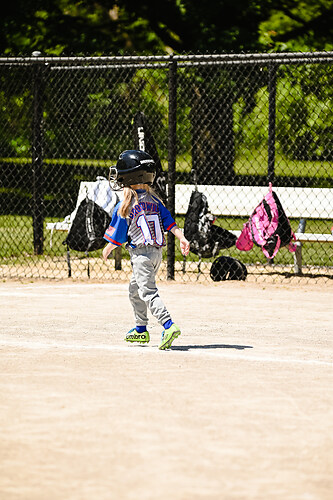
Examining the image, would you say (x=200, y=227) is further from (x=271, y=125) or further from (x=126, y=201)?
(x=126, y=201)

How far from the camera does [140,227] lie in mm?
6859

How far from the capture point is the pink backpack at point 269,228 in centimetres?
1100

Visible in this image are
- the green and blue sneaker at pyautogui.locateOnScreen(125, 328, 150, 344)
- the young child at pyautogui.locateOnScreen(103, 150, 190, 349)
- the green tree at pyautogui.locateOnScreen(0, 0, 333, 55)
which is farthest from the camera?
the green tree at pyautogui.locateOnScreen(0, 0, 333, 55)

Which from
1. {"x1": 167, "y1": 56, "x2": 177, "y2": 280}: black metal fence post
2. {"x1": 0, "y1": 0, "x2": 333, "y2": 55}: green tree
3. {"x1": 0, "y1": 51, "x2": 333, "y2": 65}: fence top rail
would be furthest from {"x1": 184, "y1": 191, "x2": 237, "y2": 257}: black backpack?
{"x1": 0, "y1": 0, "x2": 333, "y2": 55}: green tree

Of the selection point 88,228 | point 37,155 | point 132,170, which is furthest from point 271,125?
point 132,170

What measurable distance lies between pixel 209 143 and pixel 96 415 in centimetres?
1673

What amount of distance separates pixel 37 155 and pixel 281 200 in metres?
3.26

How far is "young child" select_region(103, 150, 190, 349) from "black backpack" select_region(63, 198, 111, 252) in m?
4.36

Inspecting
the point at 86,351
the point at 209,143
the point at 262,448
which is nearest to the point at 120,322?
the point at 86,351

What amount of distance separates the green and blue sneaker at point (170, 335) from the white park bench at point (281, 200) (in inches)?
196

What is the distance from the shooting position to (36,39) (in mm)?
21406

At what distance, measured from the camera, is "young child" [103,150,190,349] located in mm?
6812

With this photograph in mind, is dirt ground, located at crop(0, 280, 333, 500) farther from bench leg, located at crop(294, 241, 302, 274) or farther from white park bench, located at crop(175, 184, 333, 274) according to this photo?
white park bench, located at crop(175, 184, 333, 274)

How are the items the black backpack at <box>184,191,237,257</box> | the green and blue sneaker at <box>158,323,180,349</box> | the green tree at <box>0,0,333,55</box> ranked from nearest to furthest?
1. the green and blue sneaker at <box>158,323,180,349</box>
2. the black backpack at <box>184,191,237,257</box>
3. the green tree at <box>0,0,333,55</box>
